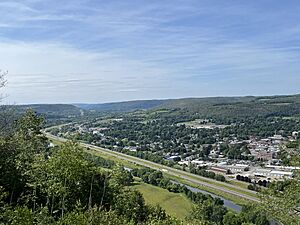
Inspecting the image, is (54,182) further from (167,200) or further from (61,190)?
(167,200)

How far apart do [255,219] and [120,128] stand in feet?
447

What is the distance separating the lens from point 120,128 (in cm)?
18012

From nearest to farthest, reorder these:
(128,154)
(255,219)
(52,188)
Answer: (52,188)
(255,219)
(128,154)

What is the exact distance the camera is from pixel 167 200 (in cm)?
5972

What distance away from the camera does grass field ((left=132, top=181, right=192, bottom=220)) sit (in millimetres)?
54469

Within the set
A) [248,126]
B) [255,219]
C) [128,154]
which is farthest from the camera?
[248,126]

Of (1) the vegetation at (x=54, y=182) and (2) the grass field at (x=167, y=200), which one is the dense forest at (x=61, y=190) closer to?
(1) the vegetation at (x=54, y=182)

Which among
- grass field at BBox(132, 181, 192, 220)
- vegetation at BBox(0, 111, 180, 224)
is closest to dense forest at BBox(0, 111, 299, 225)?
vegetation at BBox(0, 111, 180, 224)

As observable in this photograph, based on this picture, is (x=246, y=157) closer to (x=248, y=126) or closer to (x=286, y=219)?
(x=248, y=126)

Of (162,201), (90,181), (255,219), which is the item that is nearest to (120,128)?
(162,201)

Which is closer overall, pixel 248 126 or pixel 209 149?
pixel 209 149

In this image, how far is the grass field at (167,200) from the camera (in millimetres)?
54469

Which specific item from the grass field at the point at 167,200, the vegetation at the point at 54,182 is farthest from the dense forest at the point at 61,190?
the grass field at the point at 167,200

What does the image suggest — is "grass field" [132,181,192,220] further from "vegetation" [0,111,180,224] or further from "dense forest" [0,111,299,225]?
"vegetation" [0,111,180,224]
